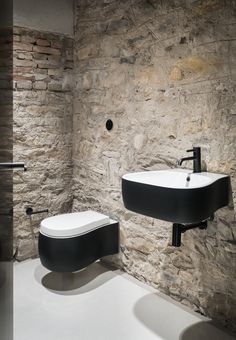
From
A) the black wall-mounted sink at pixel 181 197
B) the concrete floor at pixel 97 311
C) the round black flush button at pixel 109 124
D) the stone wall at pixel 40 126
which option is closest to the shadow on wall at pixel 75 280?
the concrete floor at pixel 97 311

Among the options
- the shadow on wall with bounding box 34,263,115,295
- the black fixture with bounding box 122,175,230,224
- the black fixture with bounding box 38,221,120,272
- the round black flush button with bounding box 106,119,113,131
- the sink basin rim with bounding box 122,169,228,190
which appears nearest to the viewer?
the black fixture with bounding box 122,175,230,224

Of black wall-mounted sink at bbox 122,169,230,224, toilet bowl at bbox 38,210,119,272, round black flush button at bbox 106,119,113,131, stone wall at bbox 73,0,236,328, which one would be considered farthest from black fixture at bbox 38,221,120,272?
round black flush button at bbox 106,119,113,131

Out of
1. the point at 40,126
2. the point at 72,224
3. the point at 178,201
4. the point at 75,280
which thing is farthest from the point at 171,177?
the point at 40,126

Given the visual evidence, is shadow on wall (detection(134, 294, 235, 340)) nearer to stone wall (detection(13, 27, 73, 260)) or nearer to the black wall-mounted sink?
the black wall-mounted sink

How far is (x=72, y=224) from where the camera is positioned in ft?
8.11

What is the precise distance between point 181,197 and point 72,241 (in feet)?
3.29

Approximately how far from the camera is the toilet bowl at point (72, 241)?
236cm

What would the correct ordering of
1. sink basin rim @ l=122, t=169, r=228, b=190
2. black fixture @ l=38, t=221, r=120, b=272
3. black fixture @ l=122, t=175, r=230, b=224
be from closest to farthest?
black fixture @ l=122, t=175, r=230, b=224, sink basin rim @ l=122, t=169, r=228, b=190, black fixture @ l=38, t=221, r=120, b=272

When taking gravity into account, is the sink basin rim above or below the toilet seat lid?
above

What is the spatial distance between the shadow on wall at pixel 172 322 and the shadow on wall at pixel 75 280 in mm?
435

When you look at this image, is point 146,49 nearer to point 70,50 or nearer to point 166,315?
point 70,50

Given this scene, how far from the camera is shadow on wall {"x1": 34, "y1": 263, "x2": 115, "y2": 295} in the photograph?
8.08 feet

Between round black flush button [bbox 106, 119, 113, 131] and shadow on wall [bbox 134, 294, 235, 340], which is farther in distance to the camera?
round black flush button [bbox 106, 119, 113, 131]

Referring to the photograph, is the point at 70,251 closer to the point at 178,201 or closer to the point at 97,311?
the point at 97,311
